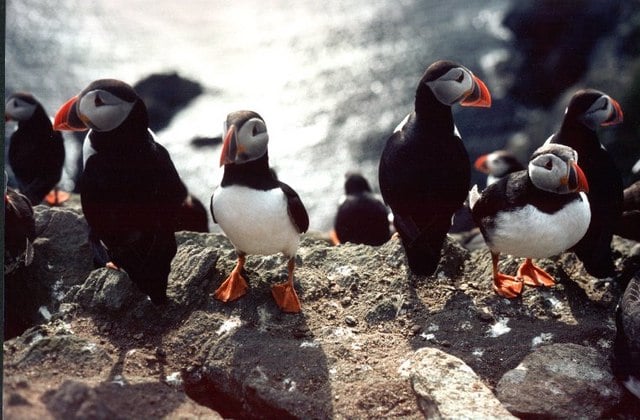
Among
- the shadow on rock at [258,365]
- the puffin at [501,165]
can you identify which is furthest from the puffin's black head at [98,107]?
the puffin at [501,165]

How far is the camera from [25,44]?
6172 millimetres

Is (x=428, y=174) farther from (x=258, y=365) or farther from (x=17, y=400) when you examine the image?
(x=17, y=400)

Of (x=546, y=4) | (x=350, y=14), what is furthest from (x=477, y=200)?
(x=546, y=4)

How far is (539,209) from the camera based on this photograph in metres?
4.03

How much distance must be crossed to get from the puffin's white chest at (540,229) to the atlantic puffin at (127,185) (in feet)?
5.74

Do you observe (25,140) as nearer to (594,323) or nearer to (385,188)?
(385,188)

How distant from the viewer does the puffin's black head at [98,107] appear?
3453mm

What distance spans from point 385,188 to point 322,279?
2.05 ft

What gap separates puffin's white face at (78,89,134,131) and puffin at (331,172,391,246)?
279 centimetres

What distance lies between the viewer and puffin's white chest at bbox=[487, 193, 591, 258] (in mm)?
4020

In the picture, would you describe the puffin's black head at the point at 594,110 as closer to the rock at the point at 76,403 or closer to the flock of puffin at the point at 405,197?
the flock of puffin at the point at 405,197

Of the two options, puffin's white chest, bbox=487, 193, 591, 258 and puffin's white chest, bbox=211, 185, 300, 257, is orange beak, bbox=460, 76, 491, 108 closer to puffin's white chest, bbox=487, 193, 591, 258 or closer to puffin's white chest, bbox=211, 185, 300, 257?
puffin's white chest, bbox=487, 193, 591, 258

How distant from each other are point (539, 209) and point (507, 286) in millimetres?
499

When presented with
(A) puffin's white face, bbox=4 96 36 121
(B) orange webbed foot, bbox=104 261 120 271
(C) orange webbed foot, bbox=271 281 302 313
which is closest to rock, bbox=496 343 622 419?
(C) orange webbed foot, bbox=271 281 302 313
